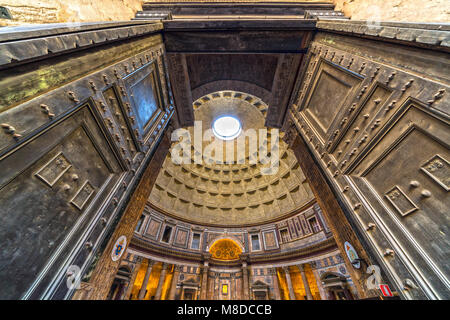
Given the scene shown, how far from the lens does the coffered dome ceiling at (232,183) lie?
14.7 metres

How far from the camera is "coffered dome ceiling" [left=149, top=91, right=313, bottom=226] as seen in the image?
14656 millimetres

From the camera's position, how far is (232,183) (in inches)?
711

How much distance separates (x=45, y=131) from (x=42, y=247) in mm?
1448

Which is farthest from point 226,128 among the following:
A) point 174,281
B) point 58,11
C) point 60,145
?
point 60,145

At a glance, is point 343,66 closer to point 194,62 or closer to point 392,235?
point 392,235

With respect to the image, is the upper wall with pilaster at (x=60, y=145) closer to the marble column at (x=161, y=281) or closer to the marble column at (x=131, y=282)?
the marble column at (x=131, y=282)

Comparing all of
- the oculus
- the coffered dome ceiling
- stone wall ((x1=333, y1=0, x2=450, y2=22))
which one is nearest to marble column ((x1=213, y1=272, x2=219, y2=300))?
the coffered dome ceiling

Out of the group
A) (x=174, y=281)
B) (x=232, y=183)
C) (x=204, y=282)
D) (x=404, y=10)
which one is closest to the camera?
(x=404, y=10)

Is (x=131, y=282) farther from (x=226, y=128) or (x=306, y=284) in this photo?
(x=226, y=128)

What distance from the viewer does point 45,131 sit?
190 cm

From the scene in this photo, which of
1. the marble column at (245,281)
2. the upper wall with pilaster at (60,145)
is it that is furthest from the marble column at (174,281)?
the upper wall with pilaster at (60,145)

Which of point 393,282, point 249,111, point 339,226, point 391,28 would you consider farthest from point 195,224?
point 391,28

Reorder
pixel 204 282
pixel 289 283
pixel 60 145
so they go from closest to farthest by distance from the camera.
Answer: pixel 60 145, pixel 289 283, pixel 204 282

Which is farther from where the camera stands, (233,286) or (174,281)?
(233,286)
